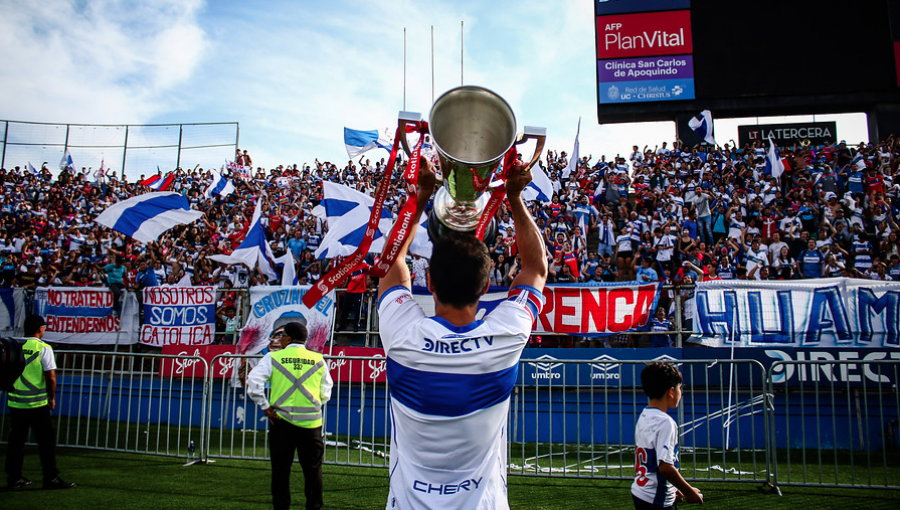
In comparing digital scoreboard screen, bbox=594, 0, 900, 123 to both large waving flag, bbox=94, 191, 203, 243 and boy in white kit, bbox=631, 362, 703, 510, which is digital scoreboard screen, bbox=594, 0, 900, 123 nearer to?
large waving flag, bbox=94, 191, 203, 243

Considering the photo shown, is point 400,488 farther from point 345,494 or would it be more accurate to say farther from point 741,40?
point 741,40

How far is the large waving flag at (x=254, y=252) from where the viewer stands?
12.8m

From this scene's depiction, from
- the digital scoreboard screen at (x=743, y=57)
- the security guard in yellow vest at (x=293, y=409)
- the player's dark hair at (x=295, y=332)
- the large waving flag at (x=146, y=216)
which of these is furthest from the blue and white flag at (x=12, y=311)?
the digital scoreboard screen at (x=743, y=57)

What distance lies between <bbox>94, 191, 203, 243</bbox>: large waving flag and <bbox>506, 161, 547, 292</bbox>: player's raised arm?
11.6 meters

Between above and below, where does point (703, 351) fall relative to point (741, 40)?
below

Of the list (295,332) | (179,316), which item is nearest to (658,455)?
(295,332)

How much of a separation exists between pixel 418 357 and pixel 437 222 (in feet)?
4.12

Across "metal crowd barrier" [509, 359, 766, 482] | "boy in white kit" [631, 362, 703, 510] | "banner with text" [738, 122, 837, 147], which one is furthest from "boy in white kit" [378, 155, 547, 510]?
"banner with text" [738, 122, 837, 147]

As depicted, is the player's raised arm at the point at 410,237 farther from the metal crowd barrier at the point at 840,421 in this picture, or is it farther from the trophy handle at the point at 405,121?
the metal crowd barrier at the point at 840,421

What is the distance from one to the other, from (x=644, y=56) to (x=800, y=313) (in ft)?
44.7

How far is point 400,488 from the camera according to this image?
2256mm

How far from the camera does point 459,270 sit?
7.35ft

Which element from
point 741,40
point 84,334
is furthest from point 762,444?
point 741,40

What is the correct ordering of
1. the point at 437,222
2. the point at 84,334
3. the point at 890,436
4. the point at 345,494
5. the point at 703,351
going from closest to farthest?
the point at 437,222 → the point at 345,494 → the point at 890,436 → the point at 703,351 → the point at 84,334
